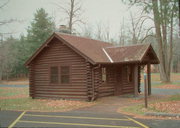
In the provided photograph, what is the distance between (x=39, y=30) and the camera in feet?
161

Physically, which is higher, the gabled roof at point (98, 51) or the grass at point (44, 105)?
the gabled roof at point (98, 51)

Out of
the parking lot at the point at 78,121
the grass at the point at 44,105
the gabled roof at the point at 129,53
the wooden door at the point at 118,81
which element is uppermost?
the gabled roof at the point at 129,53

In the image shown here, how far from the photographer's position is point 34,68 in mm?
19641

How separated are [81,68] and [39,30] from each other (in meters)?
34.4

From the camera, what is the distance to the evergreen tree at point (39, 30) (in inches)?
1943

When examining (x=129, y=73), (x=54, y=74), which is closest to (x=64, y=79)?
→ (x=54, y=74)

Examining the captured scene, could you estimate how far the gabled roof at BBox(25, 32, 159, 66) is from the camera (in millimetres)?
16812

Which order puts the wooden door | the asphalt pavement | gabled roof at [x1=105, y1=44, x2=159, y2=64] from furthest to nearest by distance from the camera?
the wooden door → gabled roof at [x1=105, y1=44, x2=159, y2=64] → the asphalt pavement

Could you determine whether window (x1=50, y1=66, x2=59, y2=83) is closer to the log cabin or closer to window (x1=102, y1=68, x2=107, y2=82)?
the log cabin

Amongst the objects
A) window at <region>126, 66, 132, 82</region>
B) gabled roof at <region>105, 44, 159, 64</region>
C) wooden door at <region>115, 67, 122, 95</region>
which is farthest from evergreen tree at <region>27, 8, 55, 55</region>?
wooden door at <region>115, 67, 122, 95</region>

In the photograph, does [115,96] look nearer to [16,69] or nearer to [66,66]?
[66,66]

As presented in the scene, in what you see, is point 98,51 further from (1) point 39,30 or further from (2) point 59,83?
(1) point 39,30

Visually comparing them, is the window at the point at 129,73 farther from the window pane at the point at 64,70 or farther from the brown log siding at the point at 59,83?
the window pane at the point at 64,70

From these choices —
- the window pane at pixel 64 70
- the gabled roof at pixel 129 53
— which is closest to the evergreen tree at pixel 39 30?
the gabled roof at pixel 129 53
